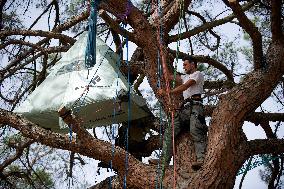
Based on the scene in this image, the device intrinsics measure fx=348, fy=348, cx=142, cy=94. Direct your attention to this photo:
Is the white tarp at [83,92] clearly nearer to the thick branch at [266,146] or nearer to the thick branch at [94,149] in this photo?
the thick branch at [94,149]

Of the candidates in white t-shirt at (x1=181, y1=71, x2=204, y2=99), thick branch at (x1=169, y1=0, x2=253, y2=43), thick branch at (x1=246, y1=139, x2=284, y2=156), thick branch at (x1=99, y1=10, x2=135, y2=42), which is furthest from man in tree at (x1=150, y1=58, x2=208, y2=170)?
thick branch at (x1=169, y1=0, x2=253, y2=43)

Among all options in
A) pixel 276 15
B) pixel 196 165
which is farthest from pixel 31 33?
pixel 276 15

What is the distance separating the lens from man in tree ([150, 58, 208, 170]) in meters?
2.66

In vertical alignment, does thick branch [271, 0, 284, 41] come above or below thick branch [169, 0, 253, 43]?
Result: below

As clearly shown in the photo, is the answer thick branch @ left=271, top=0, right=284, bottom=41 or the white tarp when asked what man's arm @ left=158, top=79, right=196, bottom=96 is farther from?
thick branch @ left=271, top=0, right=284, bottom=41

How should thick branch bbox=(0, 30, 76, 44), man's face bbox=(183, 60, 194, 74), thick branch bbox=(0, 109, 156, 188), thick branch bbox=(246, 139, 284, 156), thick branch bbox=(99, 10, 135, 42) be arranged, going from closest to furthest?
1. thick branch bbox=(0, 109, 156, 188)
2. thick branch bbox=(246, 139, 284, 156)
3. thick branch bbox=(99, 10, 135, 42)
4. man's face bbox=(183, 60, 194, 74)
5. thick branch bbox=(0, 30, 76, 44)

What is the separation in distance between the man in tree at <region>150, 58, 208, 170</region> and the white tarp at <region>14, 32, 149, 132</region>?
0.46m

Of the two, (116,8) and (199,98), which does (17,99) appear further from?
(199,98)

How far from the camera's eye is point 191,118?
2697 mm

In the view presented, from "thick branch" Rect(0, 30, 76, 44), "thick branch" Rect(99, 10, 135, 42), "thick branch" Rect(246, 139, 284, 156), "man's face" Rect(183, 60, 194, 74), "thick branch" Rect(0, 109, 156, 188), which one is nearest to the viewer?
"thick branch" Rect(0, 109, 156, 188)

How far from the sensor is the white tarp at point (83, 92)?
2.87m

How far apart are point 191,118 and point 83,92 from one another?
0.90m

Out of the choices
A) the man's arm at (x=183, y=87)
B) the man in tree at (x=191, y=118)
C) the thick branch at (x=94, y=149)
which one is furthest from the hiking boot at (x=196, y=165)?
the man's arm at (x=183, y=87)

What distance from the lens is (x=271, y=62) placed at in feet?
8.55
